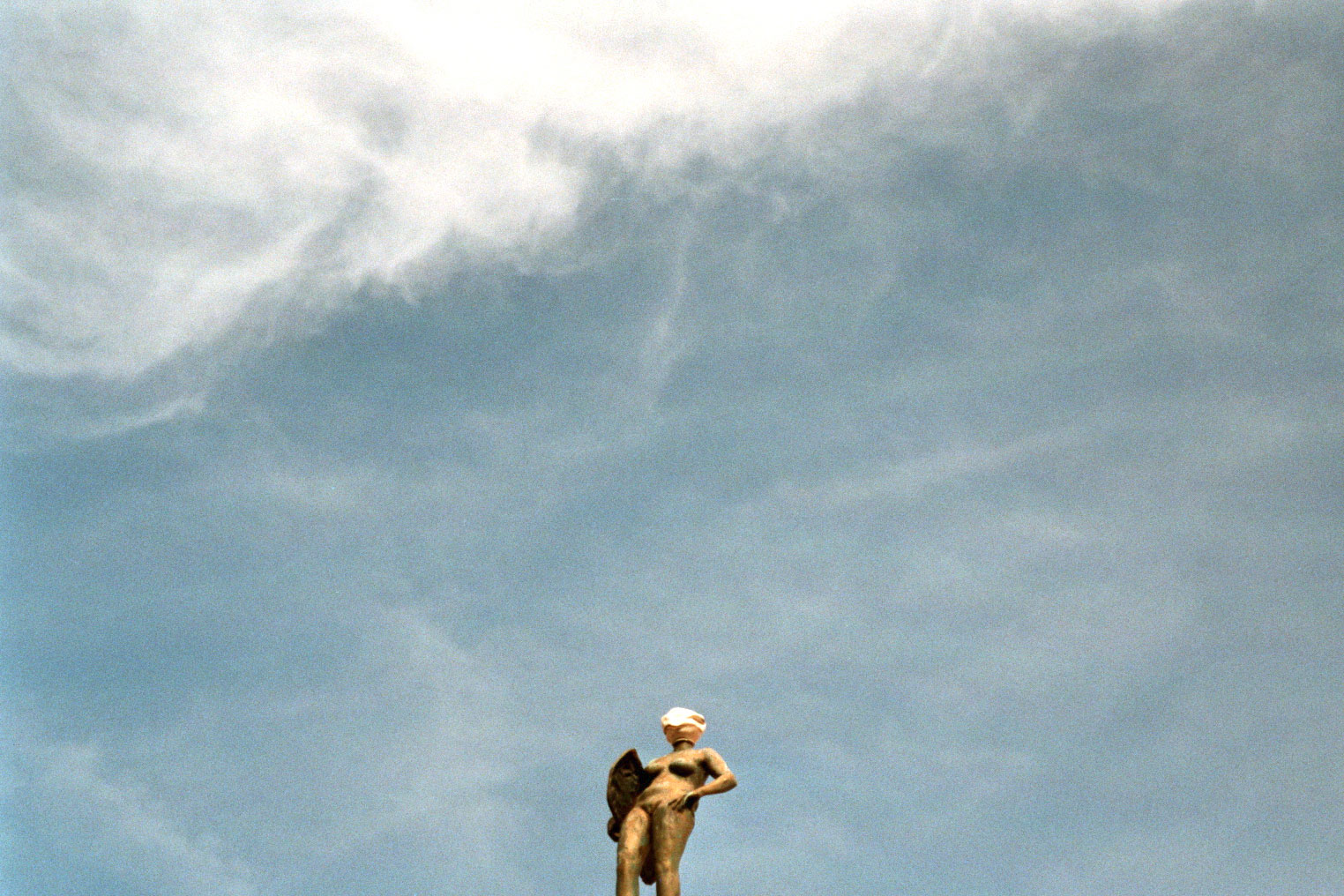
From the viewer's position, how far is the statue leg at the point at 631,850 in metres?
22.5

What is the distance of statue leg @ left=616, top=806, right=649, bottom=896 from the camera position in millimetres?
22453

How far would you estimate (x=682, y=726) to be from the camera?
24.2 metres

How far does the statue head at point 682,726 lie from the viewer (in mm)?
24250

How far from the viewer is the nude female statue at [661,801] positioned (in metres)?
22.6

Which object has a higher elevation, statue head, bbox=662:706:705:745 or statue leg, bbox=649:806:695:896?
statue head, bbox=662:706:705:745

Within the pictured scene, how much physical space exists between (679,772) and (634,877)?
1670mm

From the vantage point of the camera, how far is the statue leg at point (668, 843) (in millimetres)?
22506

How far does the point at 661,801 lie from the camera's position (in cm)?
2305

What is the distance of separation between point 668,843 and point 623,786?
1256mm

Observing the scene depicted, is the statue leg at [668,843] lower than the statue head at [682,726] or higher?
lower

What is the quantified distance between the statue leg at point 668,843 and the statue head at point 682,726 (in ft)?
4.67

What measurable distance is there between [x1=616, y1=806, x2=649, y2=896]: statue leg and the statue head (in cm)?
142

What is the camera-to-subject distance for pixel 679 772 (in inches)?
926

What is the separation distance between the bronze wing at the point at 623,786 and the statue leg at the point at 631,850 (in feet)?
0.90
